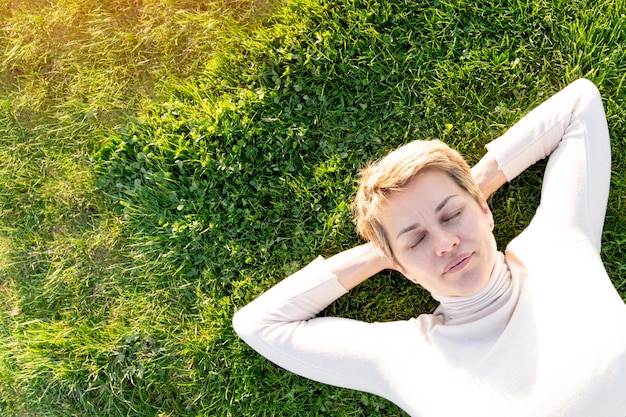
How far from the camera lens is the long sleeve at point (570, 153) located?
3.05 metres

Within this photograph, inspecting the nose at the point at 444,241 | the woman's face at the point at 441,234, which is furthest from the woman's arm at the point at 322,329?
the nose at the point at 444,241

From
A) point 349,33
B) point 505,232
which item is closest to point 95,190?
point 349,33

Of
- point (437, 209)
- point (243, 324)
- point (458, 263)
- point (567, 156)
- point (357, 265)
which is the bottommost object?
point (243, 324)

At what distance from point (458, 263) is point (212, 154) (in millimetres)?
2128

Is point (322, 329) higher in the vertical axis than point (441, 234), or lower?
lower

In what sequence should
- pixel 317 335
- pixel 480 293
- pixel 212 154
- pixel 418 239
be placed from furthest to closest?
pixel 212 154, pixel 317 335, pixel 480 293, pixel 418 239

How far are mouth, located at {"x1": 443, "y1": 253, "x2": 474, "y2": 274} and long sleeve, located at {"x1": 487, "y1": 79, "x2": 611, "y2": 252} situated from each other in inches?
28.8

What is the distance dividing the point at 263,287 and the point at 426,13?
96.6 inches

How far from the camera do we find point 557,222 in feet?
9.99

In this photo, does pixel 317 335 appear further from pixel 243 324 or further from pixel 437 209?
pixel 437 209

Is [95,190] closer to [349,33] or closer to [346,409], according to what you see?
[349,33]

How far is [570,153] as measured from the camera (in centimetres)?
315

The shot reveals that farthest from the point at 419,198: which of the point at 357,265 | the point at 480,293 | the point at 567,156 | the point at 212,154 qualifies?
the point at 212,154

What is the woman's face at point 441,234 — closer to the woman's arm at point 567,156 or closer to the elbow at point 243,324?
the woman's arm at point 567,156
